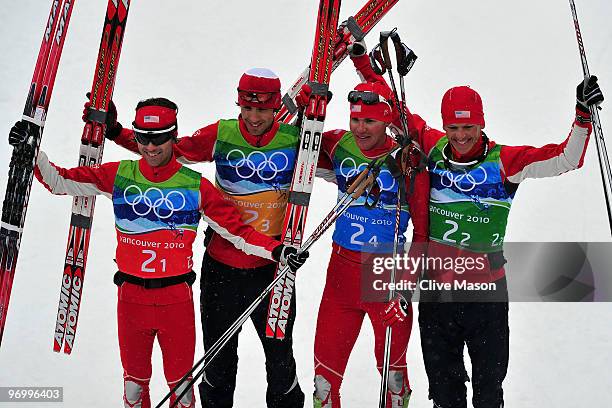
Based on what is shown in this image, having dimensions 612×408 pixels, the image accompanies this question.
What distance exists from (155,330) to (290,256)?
0.72 meters

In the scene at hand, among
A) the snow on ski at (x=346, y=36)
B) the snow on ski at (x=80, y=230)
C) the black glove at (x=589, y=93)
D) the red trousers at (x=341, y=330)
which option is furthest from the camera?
the snow on ski at (x=346, y=36)

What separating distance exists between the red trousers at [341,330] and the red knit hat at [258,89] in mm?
848

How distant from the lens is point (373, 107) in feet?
13.7

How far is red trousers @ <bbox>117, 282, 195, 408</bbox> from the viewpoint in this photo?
4.07 m

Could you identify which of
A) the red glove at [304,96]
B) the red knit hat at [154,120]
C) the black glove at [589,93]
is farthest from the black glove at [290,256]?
the black glove at [589,93]

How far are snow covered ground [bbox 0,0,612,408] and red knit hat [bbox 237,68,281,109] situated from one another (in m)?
1.75

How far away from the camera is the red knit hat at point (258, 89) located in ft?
13.9

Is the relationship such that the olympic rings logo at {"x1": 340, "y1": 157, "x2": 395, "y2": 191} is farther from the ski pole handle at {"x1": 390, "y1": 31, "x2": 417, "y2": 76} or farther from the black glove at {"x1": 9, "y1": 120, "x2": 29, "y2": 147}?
the black glove at {"x1": 9, "y1": 120, "x2": 29, "y2": 147}

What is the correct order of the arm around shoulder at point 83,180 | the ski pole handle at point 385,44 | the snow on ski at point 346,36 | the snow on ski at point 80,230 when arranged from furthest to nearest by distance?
the snow on ski at point 346,36, the snow on ski at point 80,230, the ski pole handle at point 385,44, the arm around shoulder at point 83,180

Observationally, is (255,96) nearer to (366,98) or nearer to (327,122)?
(366,98)

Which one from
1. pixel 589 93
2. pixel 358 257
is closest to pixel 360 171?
pixel 358 257

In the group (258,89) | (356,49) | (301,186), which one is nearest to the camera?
(258,89)

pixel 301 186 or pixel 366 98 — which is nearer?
pixel 366 98

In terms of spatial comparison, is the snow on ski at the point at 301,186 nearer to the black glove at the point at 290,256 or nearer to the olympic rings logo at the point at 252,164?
the olympic rings logo at the point at 252,164
